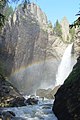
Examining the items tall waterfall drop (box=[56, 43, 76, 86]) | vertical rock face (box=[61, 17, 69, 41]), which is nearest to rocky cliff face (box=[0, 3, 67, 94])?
tall waterfall drop (box=[56, 43, 76, 86])

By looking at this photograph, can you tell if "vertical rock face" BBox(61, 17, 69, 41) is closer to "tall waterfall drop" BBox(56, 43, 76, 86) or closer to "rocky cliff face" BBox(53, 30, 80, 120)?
"tall waterfall drop" BBox(56, 43, 76, 86)

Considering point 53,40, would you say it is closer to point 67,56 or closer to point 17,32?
point 67,56

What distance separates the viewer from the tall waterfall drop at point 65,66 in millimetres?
71000

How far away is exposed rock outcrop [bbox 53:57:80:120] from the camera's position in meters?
19.0

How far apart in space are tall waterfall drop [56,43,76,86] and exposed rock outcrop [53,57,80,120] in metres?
46.3

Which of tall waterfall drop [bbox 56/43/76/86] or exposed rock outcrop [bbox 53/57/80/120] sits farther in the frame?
tall waterfall drop [bbox 56/43/76/86]

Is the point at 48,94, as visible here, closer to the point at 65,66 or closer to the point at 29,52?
the point at 29,52

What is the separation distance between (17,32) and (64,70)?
1512 cm

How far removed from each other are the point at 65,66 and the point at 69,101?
170 feet

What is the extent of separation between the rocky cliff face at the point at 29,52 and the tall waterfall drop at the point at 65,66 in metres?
1.21

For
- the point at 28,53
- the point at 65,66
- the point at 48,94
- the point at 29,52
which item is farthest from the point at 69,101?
the point at 65,66

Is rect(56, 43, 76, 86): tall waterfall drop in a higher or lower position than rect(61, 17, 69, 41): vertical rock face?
lower

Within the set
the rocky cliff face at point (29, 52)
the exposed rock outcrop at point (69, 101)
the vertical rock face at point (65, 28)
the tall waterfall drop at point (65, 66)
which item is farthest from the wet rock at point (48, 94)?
the vertical rock face at point (65, 28)

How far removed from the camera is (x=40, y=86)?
68.2 meters
